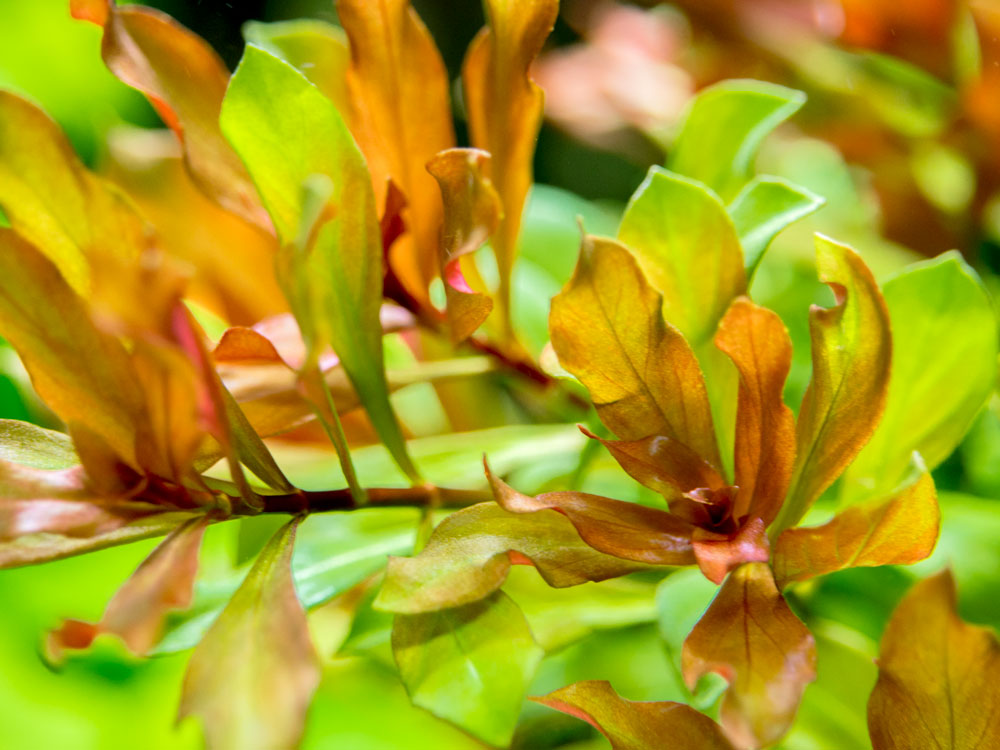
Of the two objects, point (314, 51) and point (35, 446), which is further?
point (314, 51)

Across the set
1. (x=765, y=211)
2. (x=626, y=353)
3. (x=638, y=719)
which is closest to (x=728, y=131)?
(x=765, y=211)

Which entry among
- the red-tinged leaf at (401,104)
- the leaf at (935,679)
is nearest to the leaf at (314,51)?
the red-tinged leaf at (401,104)

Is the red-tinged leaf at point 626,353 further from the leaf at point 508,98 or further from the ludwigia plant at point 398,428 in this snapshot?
the leaf at point 508,98

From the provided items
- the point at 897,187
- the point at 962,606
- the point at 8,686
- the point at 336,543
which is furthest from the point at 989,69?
the point at 8,686

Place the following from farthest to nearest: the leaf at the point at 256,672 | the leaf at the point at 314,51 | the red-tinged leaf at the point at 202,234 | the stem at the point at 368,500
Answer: the red-tinged leaf at the point at 202,234
the leaf at the point at 314,51
the stem at the point at 368,500
the leaf at the point at 256,672

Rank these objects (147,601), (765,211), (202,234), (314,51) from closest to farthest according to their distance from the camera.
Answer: (147,601) < (765,211) < (314,51) < (202,234)

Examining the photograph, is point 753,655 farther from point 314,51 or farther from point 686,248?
point 314,51

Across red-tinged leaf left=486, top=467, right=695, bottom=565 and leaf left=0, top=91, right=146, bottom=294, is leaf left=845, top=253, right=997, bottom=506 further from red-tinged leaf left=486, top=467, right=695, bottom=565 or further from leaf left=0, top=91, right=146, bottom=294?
leaf left=0, top=91, right=146, bottom=294
